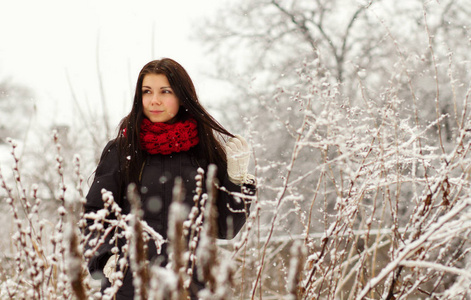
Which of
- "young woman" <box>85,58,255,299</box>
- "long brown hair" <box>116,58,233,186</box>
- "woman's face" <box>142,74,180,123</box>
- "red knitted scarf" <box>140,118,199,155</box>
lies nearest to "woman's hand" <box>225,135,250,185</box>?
"young woman" <box>85,58,255,299</box>

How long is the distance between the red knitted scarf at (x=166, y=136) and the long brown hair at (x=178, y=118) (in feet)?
0.15

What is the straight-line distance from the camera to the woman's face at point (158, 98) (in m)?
2.79

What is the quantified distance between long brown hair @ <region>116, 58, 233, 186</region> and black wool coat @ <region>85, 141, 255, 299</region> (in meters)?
0.07

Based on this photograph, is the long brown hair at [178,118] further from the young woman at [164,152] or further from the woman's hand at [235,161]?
the woman's hand at [235,161]

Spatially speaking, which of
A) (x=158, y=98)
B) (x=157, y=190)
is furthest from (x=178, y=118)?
(x=157, y=190)

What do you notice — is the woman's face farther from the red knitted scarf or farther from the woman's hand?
the woman's hand

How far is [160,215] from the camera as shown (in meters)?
2.63

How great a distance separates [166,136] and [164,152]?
9cm

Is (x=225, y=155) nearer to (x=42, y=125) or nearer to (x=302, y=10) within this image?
(x=302, y=10)

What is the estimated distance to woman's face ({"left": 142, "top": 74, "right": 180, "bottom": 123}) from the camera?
9.16 ft

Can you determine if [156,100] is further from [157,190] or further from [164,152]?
[157,190]

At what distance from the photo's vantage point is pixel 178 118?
296cm

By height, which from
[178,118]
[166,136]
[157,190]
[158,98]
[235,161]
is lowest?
[157,190]

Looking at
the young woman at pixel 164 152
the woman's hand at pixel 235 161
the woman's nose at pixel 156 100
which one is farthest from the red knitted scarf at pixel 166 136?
the woman's hand at pixel 235 161
